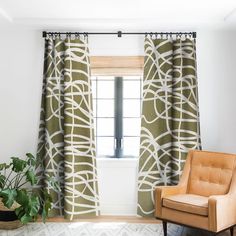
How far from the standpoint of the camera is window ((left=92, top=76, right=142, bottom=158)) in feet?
13.6

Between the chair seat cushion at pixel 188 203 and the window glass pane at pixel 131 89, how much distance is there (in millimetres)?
1520

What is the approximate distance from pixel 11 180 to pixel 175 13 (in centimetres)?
284

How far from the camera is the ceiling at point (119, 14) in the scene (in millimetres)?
3115

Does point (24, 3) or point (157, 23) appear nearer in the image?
point (24, 3)

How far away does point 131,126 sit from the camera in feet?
13.7

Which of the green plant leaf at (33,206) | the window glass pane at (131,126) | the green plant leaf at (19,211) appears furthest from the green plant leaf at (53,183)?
the window glass pane at (131,126)

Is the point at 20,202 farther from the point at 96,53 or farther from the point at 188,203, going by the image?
the point at 96,53

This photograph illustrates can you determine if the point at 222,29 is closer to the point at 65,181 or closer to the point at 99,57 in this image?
the point at 99,57

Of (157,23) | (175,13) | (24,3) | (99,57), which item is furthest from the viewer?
(99,57)

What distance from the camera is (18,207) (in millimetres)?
3246

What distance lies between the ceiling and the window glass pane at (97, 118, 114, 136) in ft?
3.90

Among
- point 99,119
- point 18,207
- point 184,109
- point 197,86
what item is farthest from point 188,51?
point 18,207

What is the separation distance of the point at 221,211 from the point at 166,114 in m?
1.37

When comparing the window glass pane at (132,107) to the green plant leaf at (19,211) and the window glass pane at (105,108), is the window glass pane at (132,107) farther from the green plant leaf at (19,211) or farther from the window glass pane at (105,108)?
the green plant leaf at (19,211)
